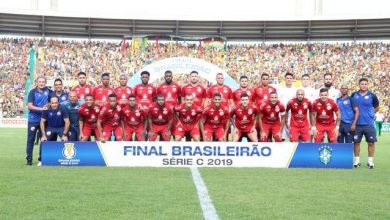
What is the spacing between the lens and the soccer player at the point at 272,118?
12141 mm

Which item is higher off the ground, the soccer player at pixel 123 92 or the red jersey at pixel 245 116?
the soccer player at pixel 123 92

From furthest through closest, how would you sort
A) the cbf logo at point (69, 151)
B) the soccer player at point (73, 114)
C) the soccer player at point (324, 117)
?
the soccer player at point (324, 117) → the soccer player at point (73, 114) → the cbf logo at point (69, 151)

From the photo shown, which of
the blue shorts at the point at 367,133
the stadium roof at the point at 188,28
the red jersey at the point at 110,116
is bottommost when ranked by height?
the blue shorts at the point at 367,133

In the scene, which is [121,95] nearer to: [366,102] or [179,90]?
[179,90]

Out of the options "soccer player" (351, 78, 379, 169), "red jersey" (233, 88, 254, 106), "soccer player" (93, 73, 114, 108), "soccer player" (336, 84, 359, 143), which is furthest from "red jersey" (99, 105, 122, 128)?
"soccer player" (351, 78, 379, 169)

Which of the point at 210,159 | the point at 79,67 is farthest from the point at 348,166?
the point at 79,67

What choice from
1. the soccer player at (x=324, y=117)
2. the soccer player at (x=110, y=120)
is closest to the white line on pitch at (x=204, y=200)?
the soccer player at (x=110, y=120)

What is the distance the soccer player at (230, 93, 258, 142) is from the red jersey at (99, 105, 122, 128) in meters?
2.53

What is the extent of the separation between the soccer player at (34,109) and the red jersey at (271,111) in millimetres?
4646

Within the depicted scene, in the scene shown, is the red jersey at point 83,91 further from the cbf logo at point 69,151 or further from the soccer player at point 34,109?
the cbf logo at point 69,151

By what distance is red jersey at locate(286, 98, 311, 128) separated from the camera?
12.1 m

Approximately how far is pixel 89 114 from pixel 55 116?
1.16 metres

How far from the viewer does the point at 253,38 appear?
45062mm

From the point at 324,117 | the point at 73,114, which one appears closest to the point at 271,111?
the point at 324,117
